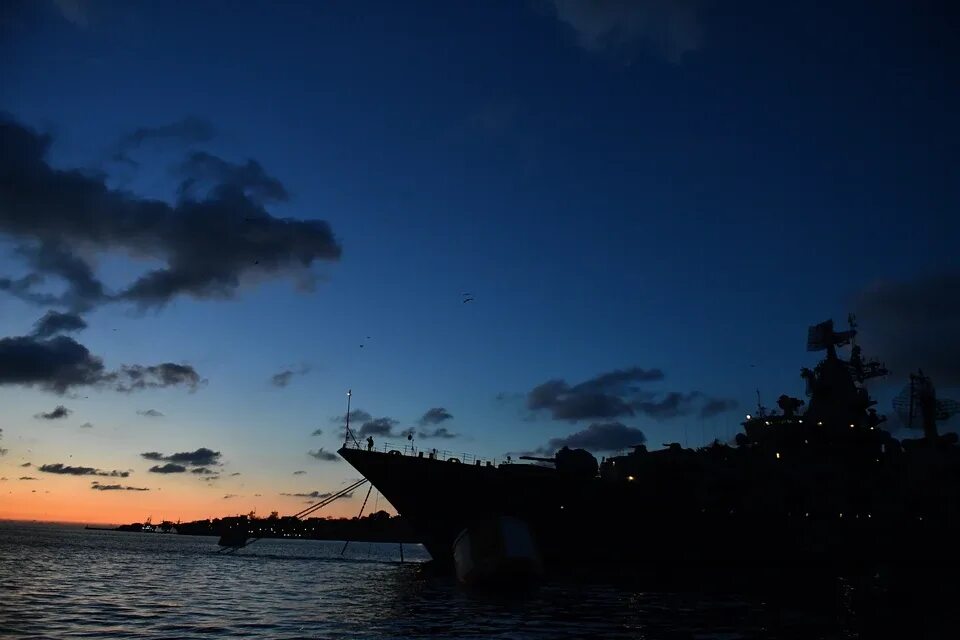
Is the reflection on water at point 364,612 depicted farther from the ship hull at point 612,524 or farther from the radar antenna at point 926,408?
the radar antenna at point 926,408

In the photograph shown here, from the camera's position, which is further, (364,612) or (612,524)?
(612,524)

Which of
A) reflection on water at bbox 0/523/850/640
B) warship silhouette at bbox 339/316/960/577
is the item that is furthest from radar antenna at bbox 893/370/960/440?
reflection on water at bbox 0/523/850/640

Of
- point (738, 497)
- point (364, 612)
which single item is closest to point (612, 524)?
point (738, 497)

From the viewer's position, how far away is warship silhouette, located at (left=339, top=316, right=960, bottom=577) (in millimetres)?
48719

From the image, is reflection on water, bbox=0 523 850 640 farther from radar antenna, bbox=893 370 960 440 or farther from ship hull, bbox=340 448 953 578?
radar antenna, bbox=893 370 960 440

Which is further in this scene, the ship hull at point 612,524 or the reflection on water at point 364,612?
the ship hull at point 612,524

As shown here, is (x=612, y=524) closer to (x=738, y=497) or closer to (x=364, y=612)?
(x=738, y=497)

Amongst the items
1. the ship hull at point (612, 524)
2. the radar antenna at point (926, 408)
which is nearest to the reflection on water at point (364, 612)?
the ship hull at point (612, 524)

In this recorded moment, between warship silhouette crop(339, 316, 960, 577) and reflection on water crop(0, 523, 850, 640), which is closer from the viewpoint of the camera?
reflection on water crop(0, 523, 850, 640)

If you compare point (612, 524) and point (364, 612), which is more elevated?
point (612, 524)

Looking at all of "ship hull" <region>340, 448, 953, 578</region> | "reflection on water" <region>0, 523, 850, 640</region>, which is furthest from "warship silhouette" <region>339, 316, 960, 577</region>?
"reflection on water" <region>0, 523, 850, 640</region>

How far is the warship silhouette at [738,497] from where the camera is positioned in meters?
48.7

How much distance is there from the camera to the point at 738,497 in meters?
55.4

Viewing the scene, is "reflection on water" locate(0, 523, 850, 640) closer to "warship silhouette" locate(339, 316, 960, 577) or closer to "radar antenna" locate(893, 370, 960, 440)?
"warship silhouette" locate(339, 316, 960, 577)
